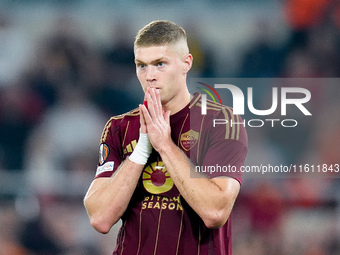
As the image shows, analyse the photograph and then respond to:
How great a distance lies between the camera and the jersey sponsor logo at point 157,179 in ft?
7.47

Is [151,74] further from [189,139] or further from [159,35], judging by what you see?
[189,139]

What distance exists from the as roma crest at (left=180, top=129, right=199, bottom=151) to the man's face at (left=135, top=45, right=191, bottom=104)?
0.62 feet

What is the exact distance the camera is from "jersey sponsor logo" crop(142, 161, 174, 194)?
89.6 inches

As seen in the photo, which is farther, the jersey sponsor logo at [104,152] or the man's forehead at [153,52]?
the jersey sponsor logo at [104,152]

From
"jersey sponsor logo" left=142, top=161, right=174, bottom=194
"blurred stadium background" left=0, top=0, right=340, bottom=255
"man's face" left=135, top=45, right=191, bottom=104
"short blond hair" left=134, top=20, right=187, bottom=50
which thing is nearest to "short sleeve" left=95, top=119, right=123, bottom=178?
"jersey sponsor logo" left=142, top=161, right=174, bottom=194

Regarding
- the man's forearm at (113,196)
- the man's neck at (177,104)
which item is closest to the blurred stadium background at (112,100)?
the man's forearm at (113,196)

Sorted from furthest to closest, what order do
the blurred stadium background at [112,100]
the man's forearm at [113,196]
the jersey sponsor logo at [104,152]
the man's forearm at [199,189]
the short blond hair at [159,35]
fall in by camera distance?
the blurred stadium background at [112,100], the jersey sponsor logo at [104,152], the short blond hair at [159,35], the man's forearm at [113,196], the man's forearm at [199,189]

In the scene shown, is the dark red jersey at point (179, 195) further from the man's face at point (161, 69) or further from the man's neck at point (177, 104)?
the man's face at point (161, 69)

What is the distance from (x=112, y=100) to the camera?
516cm

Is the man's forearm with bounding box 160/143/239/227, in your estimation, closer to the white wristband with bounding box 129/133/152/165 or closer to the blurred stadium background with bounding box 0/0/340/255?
the white wristband with bounding box 129/133/152/165

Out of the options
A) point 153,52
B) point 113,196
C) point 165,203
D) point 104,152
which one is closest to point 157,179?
point 165,203

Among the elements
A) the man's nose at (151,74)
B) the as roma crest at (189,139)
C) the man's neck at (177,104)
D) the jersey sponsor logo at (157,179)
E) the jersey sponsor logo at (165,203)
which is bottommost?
the jersey sponsor logo at (165,203)

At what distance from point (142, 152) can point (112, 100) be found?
9.81 ft

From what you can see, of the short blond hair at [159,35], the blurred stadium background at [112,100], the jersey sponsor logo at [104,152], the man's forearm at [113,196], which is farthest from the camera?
the blurred stadium background at [112,100]
